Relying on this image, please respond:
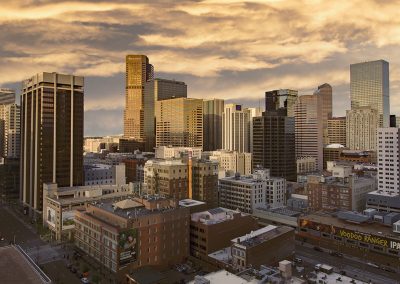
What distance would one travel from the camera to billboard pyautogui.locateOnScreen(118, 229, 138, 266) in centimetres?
8988

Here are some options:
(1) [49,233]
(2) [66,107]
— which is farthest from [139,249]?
(2) [66,107]

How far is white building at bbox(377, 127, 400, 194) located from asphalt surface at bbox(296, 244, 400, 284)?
81.8m

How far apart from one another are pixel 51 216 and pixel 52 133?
43.7m

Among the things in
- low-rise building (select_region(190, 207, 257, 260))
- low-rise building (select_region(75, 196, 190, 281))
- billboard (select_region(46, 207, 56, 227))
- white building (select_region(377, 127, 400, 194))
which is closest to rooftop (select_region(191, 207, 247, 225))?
low-rise building (select_region(190, 207, 257, 260))

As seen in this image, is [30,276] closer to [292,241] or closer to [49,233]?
[49,233]

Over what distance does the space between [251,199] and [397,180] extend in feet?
251

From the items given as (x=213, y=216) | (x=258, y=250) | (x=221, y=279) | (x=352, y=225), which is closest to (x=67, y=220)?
(x=213, y=216)

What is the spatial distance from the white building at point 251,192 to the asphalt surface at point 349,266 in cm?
4479

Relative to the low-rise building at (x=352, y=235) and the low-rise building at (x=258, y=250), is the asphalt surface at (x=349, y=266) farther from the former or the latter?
the low-rise building at (x=258, y=250)

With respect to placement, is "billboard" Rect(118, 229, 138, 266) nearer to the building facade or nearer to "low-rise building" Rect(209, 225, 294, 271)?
"low-rise building" Rect(209, 225, 294, 271)

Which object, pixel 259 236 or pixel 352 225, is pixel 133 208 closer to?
pixel 259 236

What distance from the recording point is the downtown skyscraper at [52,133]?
533 ft

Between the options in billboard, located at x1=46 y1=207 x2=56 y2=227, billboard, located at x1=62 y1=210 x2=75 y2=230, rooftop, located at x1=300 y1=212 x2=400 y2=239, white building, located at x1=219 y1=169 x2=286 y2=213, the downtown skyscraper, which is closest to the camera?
rooftop, located at x1=300 y1=212 x2=400 y2=239

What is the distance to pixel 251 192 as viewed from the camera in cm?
16450
